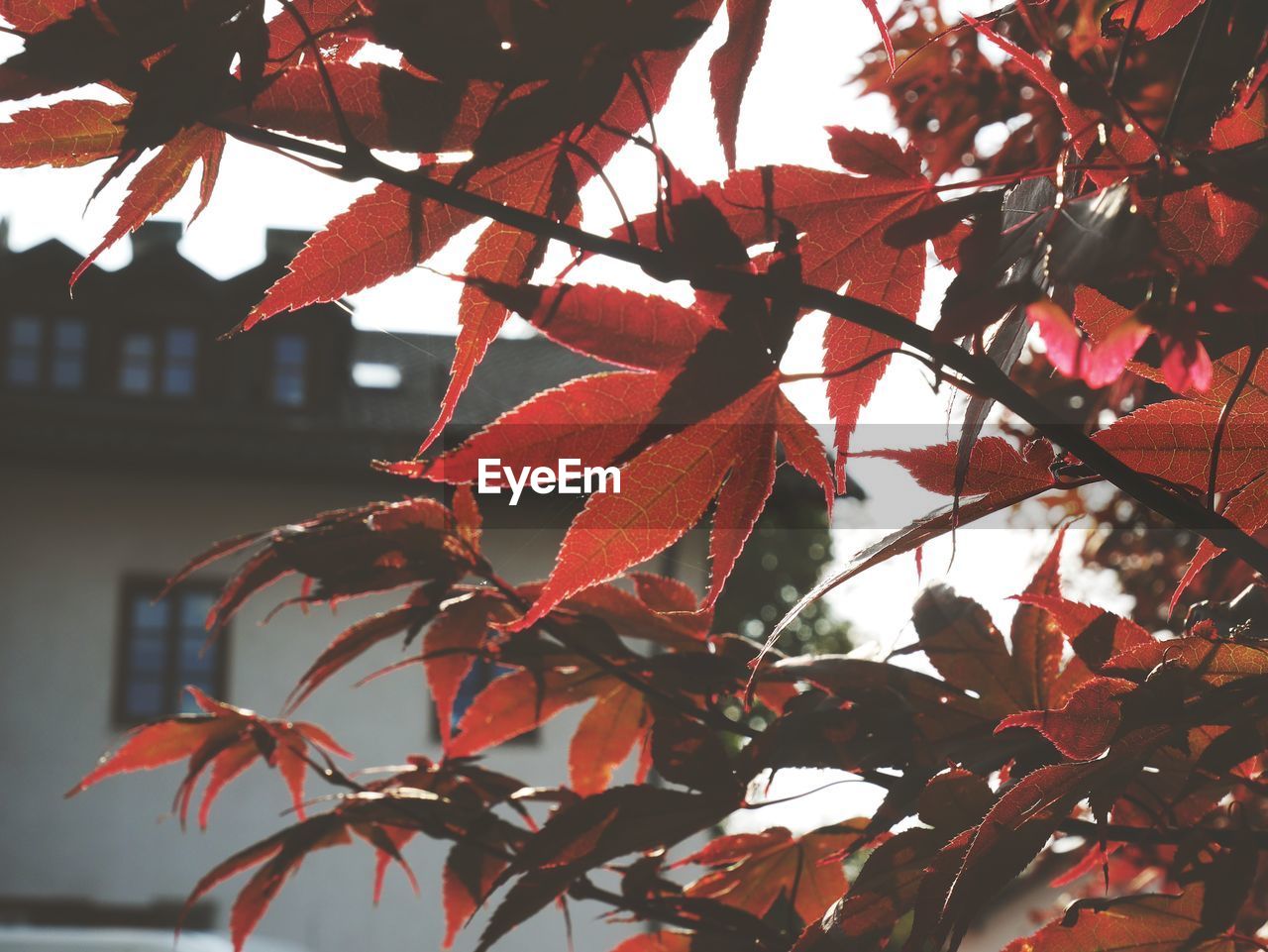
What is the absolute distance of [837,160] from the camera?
0.34 m

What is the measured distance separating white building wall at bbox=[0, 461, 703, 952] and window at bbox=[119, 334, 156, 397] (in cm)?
57

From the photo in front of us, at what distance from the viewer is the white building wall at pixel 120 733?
6.52 m

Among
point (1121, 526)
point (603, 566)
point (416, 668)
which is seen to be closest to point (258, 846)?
point (603, 566)

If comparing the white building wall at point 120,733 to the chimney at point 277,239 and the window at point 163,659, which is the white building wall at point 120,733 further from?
the chimney at point 277,239

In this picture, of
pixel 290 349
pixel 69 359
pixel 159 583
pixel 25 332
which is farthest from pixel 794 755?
pixel 25 332

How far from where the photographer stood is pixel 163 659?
22.0 feet

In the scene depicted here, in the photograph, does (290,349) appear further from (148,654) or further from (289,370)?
(148,654)

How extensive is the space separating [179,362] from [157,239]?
0.88 m

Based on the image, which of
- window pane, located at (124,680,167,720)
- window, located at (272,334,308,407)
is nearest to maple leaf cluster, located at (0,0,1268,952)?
window pane, located at (124,680,167,720)

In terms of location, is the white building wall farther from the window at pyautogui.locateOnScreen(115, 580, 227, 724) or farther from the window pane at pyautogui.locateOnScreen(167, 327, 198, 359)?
the window pane at pyautogui.locateOnScreen(167, 327, 198, 359)

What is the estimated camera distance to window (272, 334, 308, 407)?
280 inches

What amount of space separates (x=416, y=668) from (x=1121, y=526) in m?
5.50

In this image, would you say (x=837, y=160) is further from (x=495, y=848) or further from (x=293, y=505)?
(x=293, y=505)

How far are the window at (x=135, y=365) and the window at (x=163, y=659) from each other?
138cm
